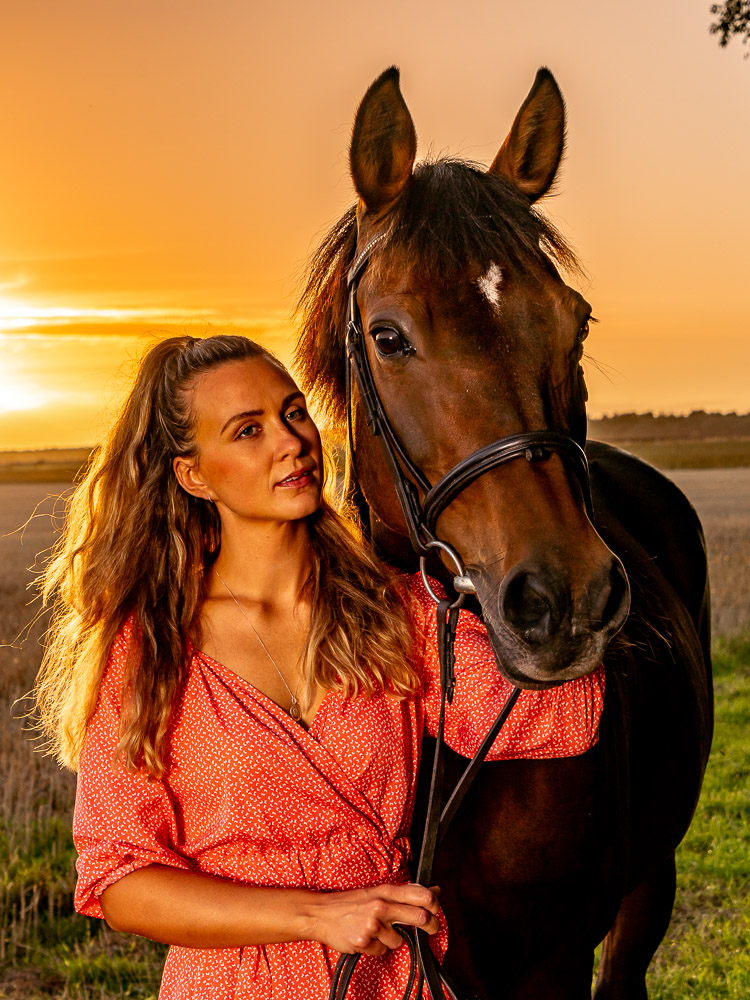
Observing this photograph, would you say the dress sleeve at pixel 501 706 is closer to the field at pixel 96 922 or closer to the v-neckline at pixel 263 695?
the v-neckline at pixel 263 695

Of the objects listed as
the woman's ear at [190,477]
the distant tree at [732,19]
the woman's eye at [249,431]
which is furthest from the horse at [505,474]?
the distant tree at [732,19]

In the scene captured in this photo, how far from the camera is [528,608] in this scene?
5.34 feet

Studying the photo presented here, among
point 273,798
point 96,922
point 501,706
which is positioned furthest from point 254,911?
point 96,922

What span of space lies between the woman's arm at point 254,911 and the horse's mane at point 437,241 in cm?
118

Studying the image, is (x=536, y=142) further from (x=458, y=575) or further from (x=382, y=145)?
(x=458, y=575)

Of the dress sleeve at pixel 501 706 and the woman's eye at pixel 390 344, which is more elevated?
the woman's eye at pixel 390 344

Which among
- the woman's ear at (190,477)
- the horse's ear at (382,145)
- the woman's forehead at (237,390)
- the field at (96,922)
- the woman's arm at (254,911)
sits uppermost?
the horse's ear at (382,145)

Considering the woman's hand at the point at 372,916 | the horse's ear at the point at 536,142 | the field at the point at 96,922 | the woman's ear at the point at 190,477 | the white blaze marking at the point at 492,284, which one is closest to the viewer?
the woman's hand at the point at 372,916

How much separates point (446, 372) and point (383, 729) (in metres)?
0.74

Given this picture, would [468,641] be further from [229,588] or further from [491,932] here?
[491,932]

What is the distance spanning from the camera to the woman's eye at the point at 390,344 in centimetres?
188

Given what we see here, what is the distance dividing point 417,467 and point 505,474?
0.83 ft

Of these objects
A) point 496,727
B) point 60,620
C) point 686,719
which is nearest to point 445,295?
point 496,727

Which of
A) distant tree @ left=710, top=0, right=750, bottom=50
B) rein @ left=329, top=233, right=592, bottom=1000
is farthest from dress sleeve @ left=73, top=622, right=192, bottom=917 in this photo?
distant tree @ left=710, top=0, right=750, bottom=50
